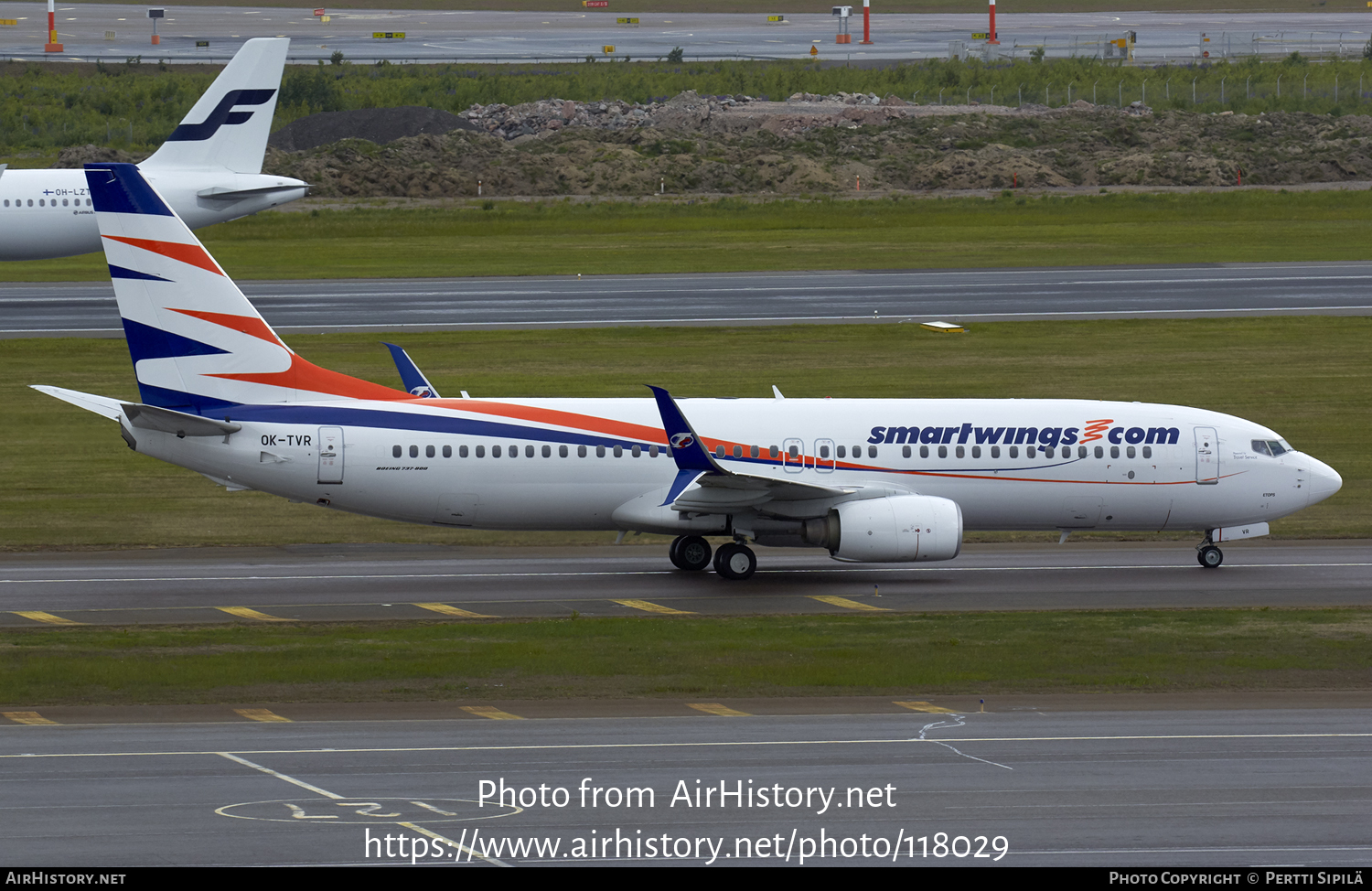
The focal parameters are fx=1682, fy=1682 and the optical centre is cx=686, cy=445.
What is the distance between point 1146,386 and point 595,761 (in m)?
36.5

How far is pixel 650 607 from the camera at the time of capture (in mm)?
31516

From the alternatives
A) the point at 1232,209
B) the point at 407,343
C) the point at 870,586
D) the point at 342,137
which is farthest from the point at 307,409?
the point at 342,137

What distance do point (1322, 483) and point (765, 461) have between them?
39.2ft

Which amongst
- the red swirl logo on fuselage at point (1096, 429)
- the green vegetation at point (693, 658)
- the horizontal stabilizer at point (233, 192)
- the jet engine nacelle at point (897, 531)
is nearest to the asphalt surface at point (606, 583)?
the jet engine nacelle at point (897, 531)

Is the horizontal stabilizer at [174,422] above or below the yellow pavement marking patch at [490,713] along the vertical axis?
above

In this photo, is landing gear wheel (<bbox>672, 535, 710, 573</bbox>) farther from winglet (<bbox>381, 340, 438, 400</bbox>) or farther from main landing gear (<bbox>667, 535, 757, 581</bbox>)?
winglet (<bbox>381, 340, 438, 400</bbox>)

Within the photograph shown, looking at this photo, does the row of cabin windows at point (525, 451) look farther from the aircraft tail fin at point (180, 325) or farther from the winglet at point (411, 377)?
the winglet at point (411, 377)

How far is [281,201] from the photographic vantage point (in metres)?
Result: 70.0

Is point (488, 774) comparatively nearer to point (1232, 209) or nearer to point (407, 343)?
point (407, 343)

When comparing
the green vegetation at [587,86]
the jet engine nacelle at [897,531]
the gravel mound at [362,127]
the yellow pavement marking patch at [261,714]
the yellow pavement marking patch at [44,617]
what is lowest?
the yellow pavement marking patch at [44,617]

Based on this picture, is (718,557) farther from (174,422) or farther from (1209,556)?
(174,422)

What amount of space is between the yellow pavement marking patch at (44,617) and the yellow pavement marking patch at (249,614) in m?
2.60

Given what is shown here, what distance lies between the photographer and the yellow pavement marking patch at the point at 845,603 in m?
31.6
